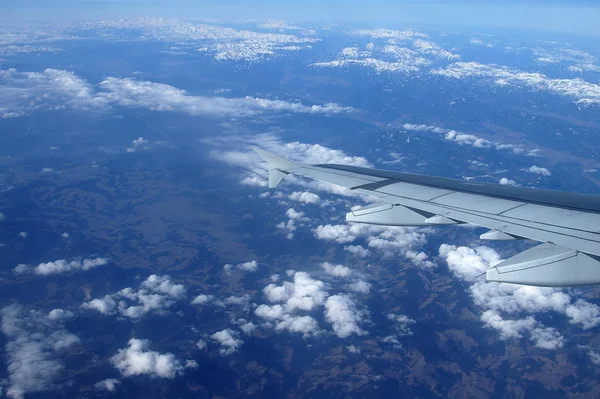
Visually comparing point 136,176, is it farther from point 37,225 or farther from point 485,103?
point 485,103

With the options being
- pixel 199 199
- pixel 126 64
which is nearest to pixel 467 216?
pixel 199 199

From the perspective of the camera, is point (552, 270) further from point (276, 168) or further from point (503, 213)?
point (276, 168)

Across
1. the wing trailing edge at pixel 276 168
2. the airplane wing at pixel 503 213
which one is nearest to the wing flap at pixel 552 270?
the airplane wing at pixel 503 213

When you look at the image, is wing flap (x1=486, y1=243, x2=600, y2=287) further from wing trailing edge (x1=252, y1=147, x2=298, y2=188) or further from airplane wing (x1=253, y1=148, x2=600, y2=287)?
wing trailing edge (x1=252, y1=147, x2=298, y2=188)

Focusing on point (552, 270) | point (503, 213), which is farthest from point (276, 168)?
point (552, 270)

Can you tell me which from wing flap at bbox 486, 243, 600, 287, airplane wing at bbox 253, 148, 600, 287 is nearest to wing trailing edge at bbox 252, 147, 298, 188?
airplane wing at bbox 253, 148, 600, 287

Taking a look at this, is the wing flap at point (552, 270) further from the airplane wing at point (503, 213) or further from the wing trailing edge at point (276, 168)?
the wing trailing edge at point (276, 168)

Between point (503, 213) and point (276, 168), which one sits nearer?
point (503, 213)
